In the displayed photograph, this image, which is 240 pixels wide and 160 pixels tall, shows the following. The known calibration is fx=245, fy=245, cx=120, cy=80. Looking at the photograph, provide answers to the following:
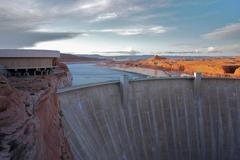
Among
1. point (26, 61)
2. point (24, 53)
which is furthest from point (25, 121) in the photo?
point (26, 61)

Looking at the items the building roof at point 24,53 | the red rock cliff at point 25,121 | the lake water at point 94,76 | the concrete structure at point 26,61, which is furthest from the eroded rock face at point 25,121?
the lake water at point 94,76

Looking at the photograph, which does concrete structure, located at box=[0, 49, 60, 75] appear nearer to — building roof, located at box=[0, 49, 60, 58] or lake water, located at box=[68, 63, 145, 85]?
building roof, located at box=[0, 49, 60, 58]

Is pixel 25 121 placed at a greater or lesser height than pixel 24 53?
lesser

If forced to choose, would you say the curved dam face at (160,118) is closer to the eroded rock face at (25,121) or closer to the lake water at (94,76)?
the eroded rock face at (25,121)

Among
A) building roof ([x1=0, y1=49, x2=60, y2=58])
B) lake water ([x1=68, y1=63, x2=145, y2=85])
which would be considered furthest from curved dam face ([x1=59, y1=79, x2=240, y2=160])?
lake water ([x1=68, y1=63, x2=145, y2=85])

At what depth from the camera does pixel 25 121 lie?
5848 mm

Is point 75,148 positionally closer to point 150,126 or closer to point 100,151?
point 100,151

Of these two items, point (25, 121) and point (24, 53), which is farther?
point (24, 53)

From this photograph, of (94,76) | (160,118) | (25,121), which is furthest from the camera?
(94,76)

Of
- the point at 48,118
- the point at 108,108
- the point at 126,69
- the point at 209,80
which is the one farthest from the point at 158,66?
the point at 48,118

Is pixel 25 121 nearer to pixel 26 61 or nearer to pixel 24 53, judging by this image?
pixel 24 53

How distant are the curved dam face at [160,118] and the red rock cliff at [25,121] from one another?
257 inches

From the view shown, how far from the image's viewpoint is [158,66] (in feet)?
270

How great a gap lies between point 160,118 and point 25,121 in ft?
49.8
